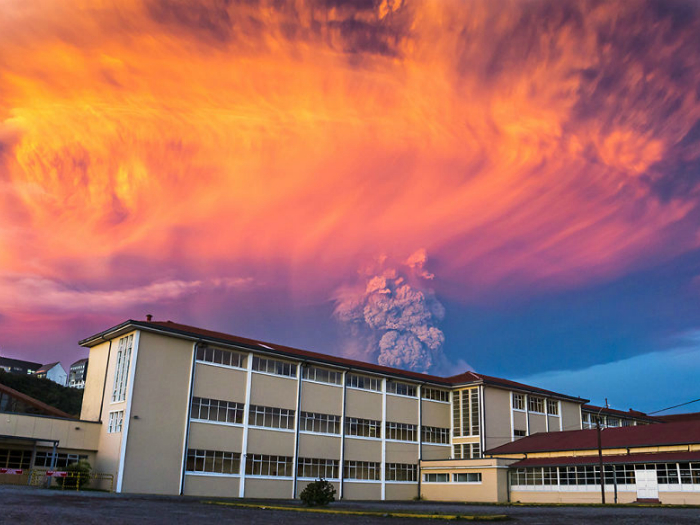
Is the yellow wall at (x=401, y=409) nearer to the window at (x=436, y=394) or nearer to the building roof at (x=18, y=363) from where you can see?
the window at (x=436, y=394)

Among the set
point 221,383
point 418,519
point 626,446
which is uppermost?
point 221,383

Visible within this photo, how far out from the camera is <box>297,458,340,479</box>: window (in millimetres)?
46438

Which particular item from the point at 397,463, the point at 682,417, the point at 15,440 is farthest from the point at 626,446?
the point at 682,417

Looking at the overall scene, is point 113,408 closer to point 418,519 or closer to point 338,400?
point 338,400

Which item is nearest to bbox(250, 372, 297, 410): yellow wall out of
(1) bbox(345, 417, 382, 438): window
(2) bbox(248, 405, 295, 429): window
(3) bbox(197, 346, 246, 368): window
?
(2) bbox(248, 405, 295, 429): window

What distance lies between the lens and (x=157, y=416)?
1571 inches

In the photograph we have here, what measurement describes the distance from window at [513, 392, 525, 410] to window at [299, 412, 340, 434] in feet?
62.2

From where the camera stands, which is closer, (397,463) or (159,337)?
(159,337)

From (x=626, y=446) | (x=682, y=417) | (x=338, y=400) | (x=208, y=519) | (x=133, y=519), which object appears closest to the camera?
(x=133, y=519)

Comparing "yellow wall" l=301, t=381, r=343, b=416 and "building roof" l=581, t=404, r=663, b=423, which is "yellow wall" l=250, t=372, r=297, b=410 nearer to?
"yellow wall" l=301, t=381, r=343, b=416

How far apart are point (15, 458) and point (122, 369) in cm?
832

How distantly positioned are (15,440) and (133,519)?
1049 inches

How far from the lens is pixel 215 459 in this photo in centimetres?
4188

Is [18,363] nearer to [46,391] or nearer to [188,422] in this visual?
[46,391]
